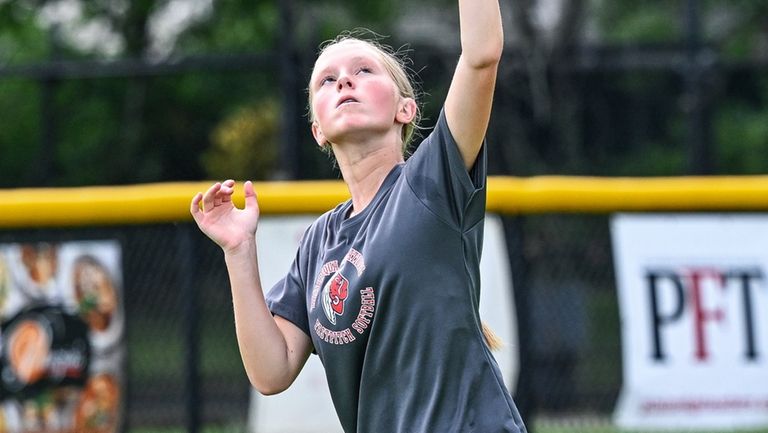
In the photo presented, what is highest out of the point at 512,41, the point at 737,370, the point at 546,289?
the point at 512,41

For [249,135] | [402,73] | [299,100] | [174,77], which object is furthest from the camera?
[174,77]

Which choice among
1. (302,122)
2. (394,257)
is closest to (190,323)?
(302,122)

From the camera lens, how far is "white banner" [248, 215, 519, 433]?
562 centimetres

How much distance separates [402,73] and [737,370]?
3.30 metres

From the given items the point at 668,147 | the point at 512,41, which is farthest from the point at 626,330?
the point at 512,41

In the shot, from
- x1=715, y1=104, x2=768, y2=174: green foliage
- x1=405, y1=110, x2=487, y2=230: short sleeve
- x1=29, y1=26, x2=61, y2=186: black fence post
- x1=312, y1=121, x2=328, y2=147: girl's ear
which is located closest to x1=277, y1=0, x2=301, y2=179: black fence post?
x1=29, y1=26, x2=61, y2=186: black fence post

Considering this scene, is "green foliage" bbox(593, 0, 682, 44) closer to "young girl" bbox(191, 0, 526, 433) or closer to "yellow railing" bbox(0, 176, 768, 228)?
"yellow railing" bbox(0, 176, 768, 228)

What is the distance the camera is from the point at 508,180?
227 inches

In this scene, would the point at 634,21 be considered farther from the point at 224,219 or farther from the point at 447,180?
the point at 447,180

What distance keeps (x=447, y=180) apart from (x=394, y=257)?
0.18m

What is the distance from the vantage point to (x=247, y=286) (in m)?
2.74

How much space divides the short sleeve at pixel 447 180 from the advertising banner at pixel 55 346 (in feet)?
11.3

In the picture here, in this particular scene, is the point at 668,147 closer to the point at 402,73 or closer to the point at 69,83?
the point at 69,83

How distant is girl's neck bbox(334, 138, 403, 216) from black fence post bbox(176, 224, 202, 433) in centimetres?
328
